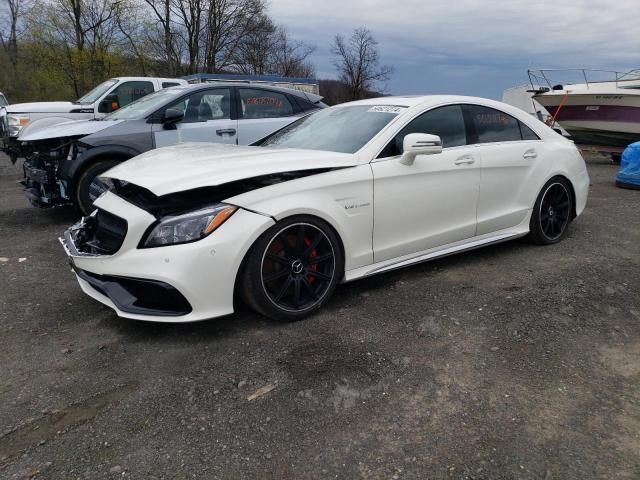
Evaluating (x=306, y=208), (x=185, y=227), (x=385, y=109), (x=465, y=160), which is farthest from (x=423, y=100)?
(x=185, y=227)

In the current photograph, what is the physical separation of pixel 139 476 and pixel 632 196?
8526 millimetres

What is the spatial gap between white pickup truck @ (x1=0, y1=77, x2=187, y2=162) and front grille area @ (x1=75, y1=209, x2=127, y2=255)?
6455 mm

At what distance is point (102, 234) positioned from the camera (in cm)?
338

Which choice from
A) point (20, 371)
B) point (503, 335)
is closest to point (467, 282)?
point (503, 335)

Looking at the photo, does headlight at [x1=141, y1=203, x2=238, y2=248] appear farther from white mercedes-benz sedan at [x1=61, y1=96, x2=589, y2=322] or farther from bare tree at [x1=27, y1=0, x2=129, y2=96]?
bare tree at [x1=27, y1=0, x2=129, y2=96]

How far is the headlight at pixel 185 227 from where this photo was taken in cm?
300

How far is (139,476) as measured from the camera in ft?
6.75

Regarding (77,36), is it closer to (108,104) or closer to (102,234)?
(108,104)

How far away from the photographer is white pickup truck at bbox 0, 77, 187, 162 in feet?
31.4

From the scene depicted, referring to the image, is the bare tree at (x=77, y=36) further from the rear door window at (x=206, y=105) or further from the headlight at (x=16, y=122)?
the rear door window at (x=206, y=105)

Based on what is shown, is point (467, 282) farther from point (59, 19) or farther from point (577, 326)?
point (59, 19)

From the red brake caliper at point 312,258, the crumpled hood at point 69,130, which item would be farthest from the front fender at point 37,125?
the red brake caliper at point 312,258

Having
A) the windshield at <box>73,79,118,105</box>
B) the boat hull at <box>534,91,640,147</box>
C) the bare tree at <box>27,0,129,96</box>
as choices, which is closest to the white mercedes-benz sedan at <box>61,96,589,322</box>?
the windshield at <box>73,79,118,105</box>

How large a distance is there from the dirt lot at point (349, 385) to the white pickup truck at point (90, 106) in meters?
6.38
